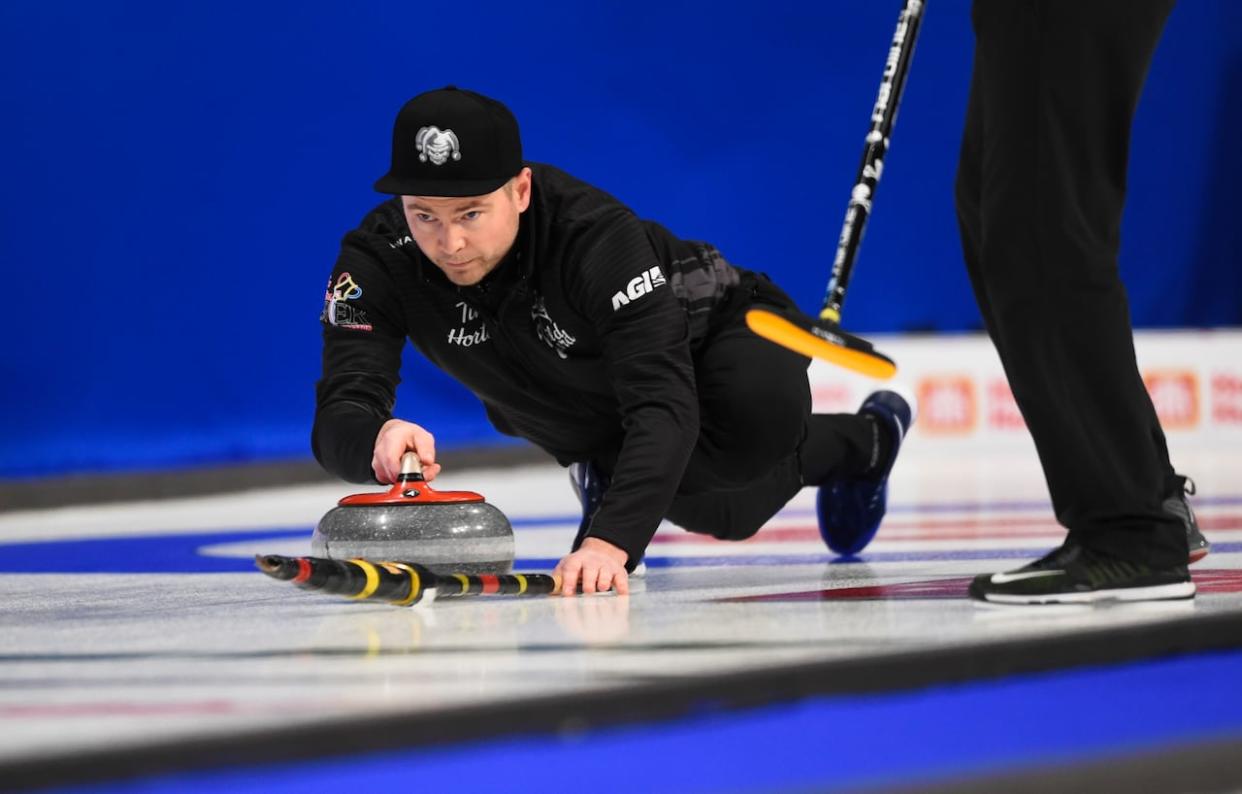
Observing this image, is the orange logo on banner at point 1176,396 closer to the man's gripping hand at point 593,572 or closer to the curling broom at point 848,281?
the curling broom at point 848,281

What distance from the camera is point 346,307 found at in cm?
236

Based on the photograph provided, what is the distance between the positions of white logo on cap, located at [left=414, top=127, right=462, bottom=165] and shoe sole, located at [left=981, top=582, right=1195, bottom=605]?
2.76 feet

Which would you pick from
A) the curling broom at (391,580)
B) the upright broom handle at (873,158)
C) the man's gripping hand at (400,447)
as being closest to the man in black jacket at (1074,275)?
the upright broom handle at (873,158)

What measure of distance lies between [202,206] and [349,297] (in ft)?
10.5

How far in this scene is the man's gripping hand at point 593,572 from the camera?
2059 millimetres

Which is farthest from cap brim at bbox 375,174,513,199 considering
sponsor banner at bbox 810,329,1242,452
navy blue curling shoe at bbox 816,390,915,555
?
sponsor banner at bbox 810,329,1242,452

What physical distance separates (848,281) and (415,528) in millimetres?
578

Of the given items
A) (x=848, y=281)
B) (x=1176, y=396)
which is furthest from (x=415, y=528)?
(x=1176, y=396)

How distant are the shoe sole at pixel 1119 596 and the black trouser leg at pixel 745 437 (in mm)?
821

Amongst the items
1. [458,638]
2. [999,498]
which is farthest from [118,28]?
[458,638]

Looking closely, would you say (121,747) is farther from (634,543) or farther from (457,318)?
(457,318)

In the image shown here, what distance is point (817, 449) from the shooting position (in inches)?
113

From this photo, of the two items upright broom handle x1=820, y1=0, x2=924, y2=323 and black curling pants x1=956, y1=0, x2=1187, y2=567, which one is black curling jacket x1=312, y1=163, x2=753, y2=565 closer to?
upright broom handle x1=820, y1=0, x2=924, y2=323

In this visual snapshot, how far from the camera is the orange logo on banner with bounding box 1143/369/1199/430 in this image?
20.4 feet
